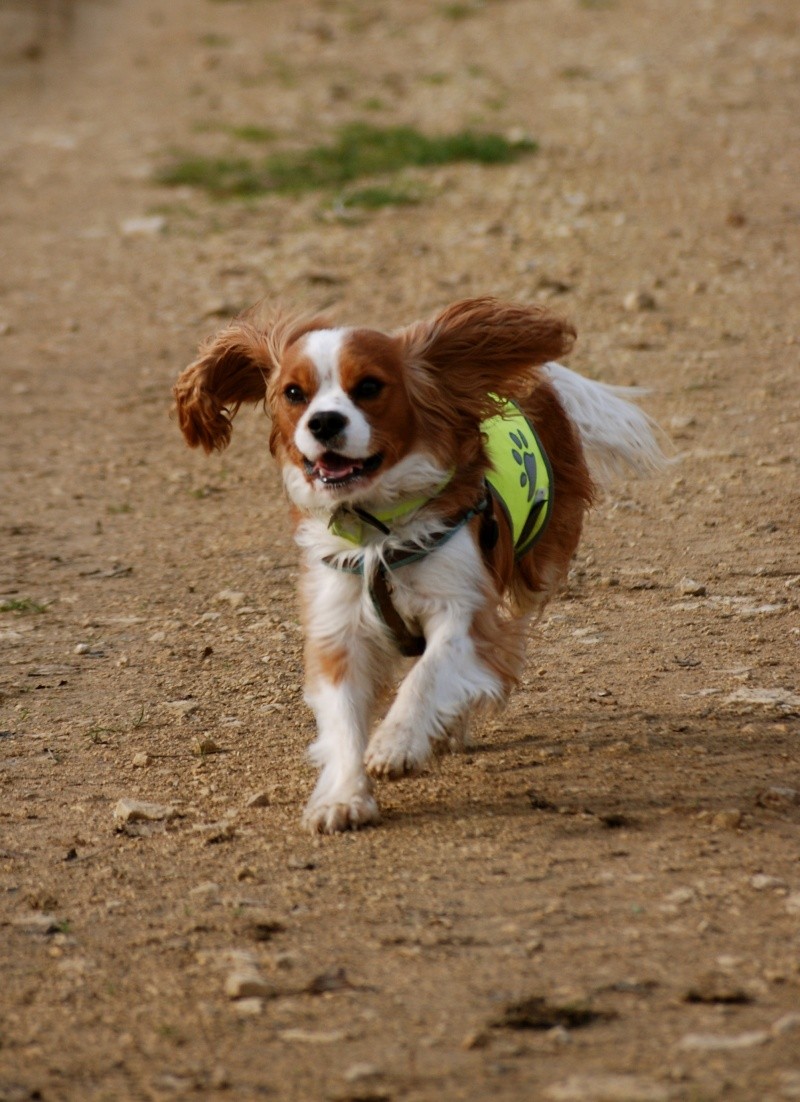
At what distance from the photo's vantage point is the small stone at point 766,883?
3789mm

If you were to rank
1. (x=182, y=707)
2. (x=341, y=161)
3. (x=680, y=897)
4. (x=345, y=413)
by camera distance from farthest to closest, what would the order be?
(x=341, y=161) < (x=182, y=707) < (x=345, y=413) < (x=680, y=897)

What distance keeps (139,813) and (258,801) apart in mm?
330

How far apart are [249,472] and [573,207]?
421cm

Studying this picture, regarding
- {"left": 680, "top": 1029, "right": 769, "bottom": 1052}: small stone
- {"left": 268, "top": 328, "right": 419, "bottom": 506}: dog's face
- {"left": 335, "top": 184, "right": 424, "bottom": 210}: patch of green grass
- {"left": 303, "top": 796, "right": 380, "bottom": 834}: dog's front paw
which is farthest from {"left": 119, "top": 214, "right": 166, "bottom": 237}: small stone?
{"left": 680, "top": 1029, "right": 769, "bottom": 1052}: small stone

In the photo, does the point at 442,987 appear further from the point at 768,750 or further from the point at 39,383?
the point at 39,383

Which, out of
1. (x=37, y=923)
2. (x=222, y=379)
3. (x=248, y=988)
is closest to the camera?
(x=248, y=988)

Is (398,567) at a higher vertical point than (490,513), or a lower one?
lower

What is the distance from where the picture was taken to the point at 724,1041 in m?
3.12

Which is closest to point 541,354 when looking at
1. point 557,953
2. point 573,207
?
point 557,953

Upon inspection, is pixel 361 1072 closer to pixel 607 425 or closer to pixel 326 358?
pixel 326 358

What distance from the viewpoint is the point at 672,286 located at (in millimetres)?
9648

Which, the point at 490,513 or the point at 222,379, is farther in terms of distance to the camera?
the point at 222,379

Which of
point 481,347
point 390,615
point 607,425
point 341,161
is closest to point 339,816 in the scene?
point 390,615

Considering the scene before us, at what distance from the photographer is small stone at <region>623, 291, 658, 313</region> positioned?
9.35m
